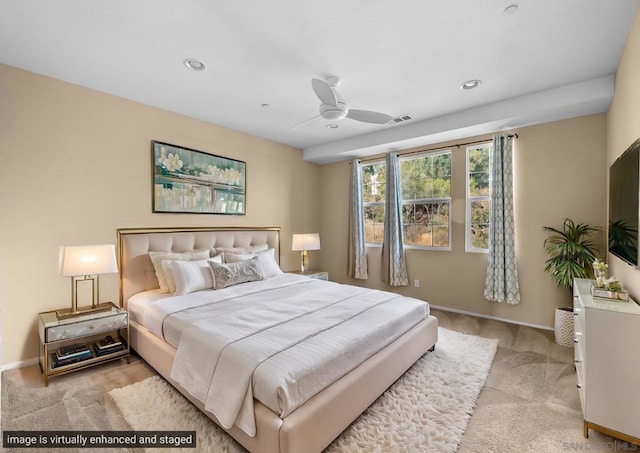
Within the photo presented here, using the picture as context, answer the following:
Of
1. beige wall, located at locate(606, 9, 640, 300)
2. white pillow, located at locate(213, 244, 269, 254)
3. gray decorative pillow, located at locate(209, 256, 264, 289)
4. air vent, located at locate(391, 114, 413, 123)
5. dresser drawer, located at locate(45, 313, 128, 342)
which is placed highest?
air vent, located at locate(391, 114, 413, 123)

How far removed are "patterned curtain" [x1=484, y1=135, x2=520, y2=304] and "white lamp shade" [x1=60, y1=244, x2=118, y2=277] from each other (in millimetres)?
4351

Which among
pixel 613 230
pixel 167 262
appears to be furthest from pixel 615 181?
pixel 167 262

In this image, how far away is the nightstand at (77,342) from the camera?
95.6 inches

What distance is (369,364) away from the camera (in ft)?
6.81

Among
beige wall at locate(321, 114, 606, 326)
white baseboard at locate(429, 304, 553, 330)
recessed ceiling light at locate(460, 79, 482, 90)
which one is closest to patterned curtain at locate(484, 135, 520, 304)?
beige wall at locate(321, 114, 606, 326)

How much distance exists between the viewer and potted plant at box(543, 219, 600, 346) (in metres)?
3.11

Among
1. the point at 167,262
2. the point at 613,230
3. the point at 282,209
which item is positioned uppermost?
the point at 282,209

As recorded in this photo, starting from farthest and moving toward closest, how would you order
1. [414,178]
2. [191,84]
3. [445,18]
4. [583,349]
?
[414,178] < [191,84] < [445,18] < [583,349]

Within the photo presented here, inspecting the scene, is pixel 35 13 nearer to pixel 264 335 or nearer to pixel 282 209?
pixel 264 335

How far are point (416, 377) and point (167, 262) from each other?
2.72 metres

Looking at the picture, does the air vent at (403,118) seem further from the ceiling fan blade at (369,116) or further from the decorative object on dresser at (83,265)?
the decorative object on dresser at (83,265)

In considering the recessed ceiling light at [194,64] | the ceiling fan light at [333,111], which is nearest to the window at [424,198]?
the ceiling fan light at [333,111]

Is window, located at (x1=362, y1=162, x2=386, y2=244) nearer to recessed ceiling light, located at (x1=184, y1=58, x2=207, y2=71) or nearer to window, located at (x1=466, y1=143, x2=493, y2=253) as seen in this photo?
window, located at (x1=466, y1=143, x2=493, y2=253)

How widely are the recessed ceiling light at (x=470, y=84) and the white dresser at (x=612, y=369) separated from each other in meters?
2.20
